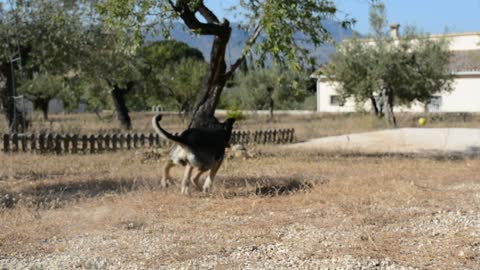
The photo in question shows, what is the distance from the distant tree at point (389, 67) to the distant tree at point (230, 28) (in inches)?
675

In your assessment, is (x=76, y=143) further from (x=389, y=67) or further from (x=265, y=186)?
(x=389, y=67)

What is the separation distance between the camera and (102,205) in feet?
27.6

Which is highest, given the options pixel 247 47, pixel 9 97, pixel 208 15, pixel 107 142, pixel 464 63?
pixel 464 63

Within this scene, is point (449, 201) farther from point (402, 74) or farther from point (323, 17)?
point (402, 74)

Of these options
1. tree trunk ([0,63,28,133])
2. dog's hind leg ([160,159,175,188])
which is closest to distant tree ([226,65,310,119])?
tree trunk ([0,63,28,133])

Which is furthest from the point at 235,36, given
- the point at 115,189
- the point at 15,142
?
the point at 15,142

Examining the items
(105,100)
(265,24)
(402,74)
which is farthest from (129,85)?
(265,24)

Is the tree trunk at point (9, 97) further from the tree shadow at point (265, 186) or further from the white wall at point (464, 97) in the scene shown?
the white wall at point (464, 97)

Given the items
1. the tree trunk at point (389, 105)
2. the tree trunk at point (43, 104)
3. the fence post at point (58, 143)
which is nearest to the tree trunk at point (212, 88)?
the fence post at point (58, 143)

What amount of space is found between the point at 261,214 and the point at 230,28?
7.40m

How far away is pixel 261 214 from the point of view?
25.4 ft

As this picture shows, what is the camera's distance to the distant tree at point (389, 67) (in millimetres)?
30578

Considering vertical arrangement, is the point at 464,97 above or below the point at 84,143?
above

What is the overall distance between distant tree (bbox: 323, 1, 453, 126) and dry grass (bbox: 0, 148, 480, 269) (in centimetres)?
1865
